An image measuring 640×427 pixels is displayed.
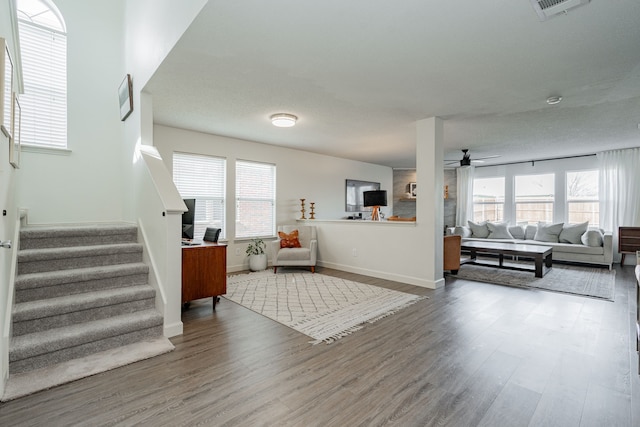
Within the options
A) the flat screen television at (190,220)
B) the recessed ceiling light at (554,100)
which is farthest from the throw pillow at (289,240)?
the recessed ceiling light at (554,100)

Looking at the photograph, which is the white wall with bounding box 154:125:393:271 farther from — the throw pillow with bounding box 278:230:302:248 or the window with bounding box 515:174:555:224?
the window with bounding box 515:174:555:224

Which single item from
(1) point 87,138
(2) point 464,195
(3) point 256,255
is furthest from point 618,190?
(1) point 87,138

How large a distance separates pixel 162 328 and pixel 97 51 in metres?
3.82

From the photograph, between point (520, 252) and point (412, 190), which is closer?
point (520, 252)

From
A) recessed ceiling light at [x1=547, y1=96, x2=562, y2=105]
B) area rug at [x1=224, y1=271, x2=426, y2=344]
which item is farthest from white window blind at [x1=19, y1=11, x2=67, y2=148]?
recessed ceiling light at [x1=547, y1=96, x2=562, y2=105]

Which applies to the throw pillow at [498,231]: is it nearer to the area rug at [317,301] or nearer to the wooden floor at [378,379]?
the wooden floor at [378,379]

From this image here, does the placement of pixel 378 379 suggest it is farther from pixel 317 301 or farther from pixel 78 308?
pixel 78 308

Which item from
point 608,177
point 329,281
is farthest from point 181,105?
point 608,177

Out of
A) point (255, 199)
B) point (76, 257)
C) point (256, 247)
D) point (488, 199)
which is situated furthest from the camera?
point (488, 199)

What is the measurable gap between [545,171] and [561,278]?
3.69m

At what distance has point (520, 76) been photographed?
2.97 m

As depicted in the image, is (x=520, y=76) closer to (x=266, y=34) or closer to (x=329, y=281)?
(x=266, y=34)

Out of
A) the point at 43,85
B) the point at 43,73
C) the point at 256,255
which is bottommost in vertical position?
the point at 256,255

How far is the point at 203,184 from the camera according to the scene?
520 cm
